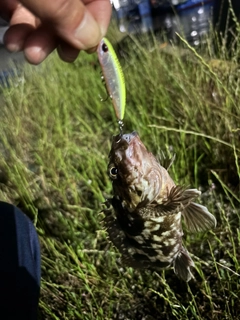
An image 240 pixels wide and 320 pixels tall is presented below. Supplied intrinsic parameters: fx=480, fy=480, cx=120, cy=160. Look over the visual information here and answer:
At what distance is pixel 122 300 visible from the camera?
1759 millimetres

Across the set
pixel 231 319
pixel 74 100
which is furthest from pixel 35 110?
pixel 231 319

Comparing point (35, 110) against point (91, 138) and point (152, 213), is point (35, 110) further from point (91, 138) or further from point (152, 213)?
point (152, 213)

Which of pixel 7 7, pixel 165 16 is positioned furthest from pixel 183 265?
pixel 165 16

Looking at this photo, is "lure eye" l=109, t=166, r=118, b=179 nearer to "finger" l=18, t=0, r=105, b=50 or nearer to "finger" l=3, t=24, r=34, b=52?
"finger" l=18, t=0, r=105, b=50

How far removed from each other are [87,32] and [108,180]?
1.36 meters

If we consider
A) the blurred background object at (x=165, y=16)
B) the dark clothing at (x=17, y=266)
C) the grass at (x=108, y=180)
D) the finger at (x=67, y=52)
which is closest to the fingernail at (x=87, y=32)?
the finger at (x=67, y=52)

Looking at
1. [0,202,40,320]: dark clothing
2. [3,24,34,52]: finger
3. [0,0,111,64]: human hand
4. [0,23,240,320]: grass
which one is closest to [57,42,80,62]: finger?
[0,0,111,64]: human hand

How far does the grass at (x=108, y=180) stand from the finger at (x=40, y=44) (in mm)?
378

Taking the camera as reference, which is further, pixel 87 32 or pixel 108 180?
pixel 108 180

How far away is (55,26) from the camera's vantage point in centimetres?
98

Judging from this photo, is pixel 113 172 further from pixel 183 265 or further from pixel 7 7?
pixel 7 7

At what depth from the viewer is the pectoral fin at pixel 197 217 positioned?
107 cm

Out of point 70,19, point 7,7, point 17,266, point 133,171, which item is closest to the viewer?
point 70,19

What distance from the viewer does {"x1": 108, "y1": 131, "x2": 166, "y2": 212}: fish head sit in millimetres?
1024
